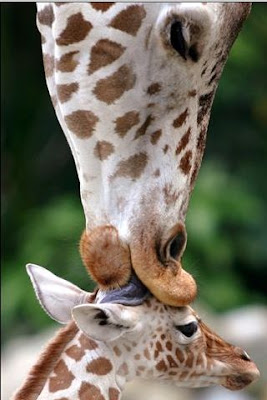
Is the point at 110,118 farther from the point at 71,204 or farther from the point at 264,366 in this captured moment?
the point at 71,204

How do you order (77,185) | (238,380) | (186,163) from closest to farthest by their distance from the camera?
1. (186,163)
2. (238,380)
3. (77,185)

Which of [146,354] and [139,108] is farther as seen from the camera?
[146,354]

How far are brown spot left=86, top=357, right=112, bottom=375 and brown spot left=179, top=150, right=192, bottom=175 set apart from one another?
40cm

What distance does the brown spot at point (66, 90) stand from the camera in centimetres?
265

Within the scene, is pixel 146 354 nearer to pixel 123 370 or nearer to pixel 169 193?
pixel 123 370

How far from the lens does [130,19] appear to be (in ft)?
8.50

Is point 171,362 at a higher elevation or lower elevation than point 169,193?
lower

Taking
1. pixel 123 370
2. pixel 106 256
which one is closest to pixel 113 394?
pixel 123 370

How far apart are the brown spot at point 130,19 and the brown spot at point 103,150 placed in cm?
22

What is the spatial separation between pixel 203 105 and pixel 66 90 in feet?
0.88

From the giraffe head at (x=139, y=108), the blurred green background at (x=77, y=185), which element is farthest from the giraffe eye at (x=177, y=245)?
the blurred green background at (x=77, y=185)

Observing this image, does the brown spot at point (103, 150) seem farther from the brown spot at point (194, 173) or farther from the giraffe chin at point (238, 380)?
Result: the giraffe chin at point (238, 380)

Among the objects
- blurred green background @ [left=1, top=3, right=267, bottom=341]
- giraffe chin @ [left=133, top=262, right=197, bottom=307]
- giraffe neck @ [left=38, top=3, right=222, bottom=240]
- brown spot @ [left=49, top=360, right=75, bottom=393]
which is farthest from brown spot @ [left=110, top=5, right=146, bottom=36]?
blurred green background @ [left=1, top=3, right=267, bottom=341]

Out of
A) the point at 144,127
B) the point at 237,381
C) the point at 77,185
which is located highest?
the point at 144,127
